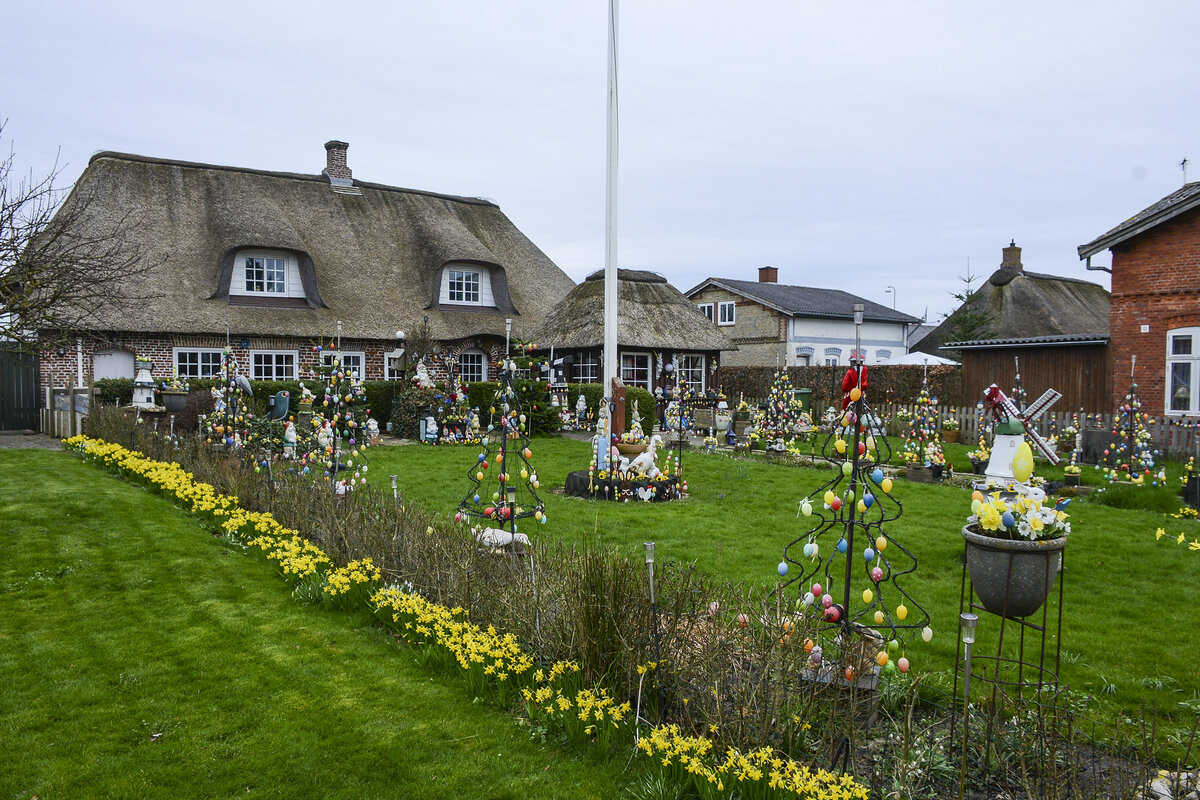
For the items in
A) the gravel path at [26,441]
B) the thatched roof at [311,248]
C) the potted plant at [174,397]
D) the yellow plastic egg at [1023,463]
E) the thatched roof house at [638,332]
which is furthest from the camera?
the thatched roof house at [638,332]

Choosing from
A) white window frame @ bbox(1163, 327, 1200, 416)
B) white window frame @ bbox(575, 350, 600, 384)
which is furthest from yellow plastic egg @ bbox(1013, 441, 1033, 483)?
white window frame @ bbox(575, 350, 600, 384)

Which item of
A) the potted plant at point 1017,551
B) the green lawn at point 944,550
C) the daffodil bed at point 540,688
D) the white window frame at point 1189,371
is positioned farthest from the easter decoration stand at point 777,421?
the potted plant at point 1017,551

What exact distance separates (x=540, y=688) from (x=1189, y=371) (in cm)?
1805

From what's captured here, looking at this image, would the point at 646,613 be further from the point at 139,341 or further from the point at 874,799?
the point at 139,341

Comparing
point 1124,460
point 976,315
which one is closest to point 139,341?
point 1124,460

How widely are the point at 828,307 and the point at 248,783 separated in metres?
34.2

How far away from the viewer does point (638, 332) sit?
2294 centimetres

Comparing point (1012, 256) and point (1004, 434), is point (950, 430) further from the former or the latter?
point (1012, 256)

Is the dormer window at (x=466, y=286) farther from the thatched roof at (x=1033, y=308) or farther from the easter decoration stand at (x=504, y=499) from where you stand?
the thatched roof at (x=1033, y=308)

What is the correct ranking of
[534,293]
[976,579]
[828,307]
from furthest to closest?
[828,307], [534,293], [976,579]

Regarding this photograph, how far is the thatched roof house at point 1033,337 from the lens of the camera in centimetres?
1894

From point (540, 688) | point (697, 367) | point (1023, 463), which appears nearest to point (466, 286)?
point (697, 367)

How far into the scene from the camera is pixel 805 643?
3885 millimetres

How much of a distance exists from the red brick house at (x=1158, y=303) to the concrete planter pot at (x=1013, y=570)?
53.2ft
